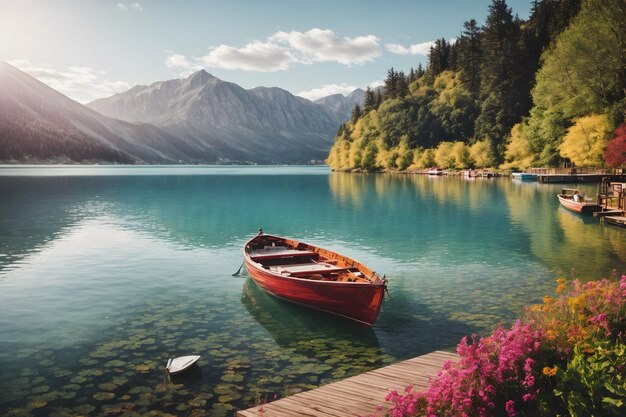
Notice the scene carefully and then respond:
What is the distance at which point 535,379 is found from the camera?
314 inches

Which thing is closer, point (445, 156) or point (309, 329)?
point (309, 329)

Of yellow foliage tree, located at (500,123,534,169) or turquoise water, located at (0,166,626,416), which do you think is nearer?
turquoise water, located at (0,166,626,416)

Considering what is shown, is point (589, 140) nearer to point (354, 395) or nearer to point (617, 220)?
point (617, 220)

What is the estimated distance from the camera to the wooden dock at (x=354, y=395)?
9969mm

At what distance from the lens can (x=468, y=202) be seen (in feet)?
213

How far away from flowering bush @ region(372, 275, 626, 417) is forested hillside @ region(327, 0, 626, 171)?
75.8 metres

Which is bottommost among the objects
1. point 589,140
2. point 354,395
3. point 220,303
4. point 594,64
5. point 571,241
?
point 220,303

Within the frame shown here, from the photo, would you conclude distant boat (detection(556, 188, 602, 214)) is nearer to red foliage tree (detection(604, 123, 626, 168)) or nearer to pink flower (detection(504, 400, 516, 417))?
red foliage tree (detection(604, 123, 626, 168))

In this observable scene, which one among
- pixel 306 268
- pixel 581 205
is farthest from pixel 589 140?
pixel 306 268

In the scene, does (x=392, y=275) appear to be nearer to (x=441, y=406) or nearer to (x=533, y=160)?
(x=441, y=406)

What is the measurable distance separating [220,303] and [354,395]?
486 inches

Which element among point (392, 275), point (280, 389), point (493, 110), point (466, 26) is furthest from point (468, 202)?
point (466, 26)

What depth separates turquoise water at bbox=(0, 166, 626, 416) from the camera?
13.5m

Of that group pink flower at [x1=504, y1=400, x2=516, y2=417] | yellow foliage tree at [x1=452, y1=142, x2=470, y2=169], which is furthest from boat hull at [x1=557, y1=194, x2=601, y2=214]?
yellow foliage tree at [x1=452, y1=142, x2=470, y2=169]
